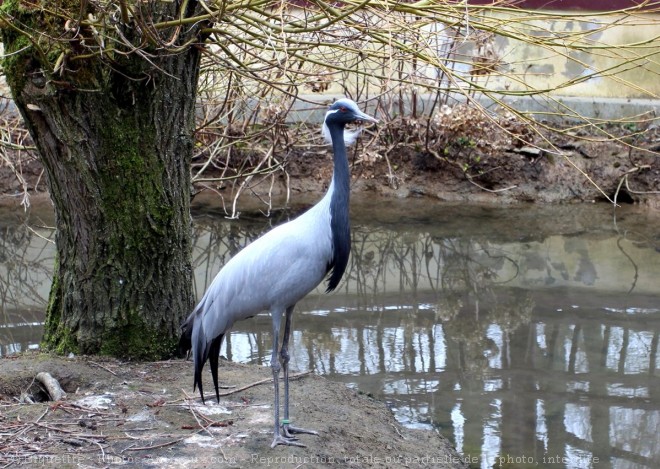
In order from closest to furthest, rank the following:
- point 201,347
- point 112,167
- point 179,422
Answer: point 179,422
point 201,347
point 112,167

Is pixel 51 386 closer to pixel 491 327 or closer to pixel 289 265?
pixel 289 265

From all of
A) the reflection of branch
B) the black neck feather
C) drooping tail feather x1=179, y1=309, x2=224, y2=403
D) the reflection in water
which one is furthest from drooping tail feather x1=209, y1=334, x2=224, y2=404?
the reflection of branch

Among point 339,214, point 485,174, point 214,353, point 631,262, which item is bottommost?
point 214,353

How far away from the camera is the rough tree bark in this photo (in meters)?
4.67

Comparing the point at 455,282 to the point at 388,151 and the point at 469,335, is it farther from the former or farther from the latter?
the point at 388,151

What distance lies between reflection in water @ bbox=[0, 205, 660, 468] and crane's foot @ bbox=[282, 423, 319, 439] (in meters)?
1.06

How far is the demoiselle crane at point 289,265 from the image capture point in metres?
4.16

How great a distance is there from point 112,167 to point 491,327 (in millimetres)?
3448

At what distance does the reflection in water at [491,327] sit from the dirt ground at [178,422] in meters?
0.56

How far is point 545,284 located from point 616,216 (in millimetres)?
3017

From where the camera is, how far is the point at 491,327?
22.6 ft

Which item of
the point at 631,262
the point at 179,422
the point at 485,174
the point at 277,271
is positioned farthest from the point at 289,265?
the point at 485,174

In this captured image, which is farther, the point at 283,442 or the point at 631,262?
the point at 631,262

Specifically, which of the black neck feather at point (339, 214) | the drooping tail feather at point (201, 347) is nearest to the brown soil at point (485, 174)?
the drooping tail feather at point (201, 347)
